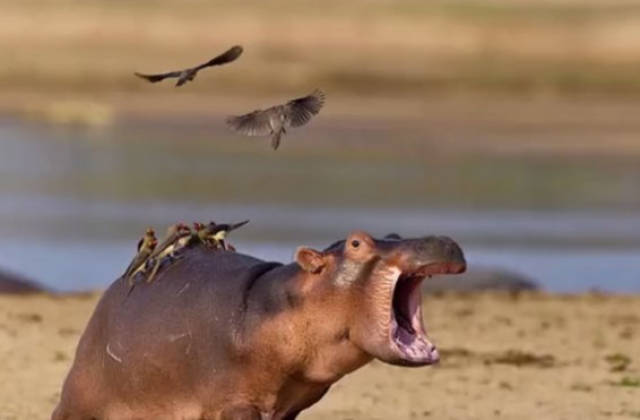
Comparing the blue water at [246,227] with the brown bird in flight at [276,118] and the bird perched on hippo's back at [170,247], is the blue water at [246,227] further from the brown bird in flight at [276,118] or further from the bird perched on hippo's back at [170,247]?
the brown bird in flight at [276,118]

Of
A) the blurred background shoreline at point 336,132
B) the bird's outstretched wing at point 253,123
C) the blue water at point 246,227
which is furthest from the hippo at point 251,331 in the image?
the blurred background shoreline at point 336,132

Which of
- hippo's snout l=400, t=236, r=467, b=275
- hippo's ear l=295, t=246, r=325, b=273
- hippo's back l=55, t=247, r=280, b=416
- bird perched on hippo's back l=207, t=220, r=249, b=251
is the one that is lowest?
hippo's back l=55, t=247, r=280, b=416

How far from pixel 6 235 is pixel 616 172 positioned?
24.5 ft

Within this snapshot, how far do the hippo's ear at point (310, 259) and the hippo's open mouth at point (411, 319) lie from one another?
24 centimetres

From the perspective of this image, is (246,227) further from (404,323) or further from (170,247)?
(404,323)

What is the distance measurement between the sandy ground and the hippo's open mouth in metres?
1.97

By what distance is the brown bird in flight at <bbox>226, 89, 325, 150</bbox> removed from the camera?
6500 millimetres

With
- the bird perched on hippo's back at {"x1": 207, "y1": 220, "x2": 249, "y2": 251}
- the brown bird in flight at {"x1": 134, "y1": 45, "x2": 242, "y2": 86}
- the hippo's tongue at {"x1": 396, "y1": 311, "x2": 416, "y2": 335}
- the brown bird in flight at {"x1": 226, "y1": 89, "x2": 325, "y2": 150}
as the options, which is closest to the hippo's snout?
the hippo's tongue at {"x1": 396, "y1": 311, "x2": 416, "y2": 335}

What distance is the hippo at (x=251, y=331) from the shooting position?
5.82m

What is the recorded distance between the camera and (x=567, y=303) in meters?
11.1

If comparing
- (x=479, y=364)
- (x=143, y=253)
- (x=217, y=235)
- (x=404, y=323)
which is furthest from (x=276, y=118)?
(x=479, y=364)

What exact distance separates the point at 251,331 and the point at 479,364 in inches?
123

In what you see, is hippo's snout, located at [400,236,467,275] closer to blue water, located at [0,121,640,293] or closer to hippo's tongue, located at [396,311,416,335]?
hippo's tongue, located at [396,311,416,335]

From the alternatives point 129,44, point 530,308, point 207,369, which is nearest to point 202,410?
point 207,369
